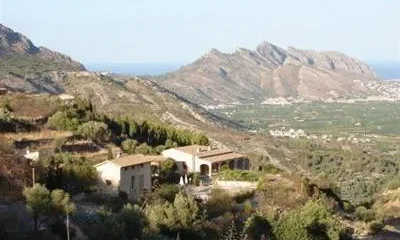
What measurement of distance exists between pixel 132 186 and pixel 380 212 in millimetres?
16328

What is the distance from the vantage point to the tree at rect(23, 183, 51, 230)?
2299 centimetres

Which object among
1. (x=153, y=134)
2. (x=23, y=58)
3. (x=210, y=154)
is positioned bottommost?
(x=210, y=154)

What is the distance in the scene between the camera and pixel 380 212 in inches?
1661

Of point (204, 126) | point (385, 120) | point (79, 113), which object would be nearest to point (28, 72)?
point (204, 126)

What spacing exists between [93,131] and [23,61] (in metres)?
A: 81.2

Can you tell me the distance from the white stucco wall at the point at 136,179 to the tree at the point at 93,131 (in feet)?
24.9

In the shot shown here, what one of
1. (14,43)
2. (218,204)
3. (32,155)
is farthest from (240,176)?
(14,43)

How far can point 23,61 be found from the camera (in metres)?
119

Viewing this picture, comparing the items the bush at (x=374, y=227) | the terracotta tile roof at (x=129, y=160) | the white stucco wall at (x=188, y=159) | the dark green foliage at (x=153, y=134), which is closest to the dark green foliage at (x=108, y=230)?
the terracotta tile roof at (x=129, y=160)

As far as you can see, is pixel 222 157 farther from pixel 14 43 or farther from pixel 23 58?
pixel 14 43

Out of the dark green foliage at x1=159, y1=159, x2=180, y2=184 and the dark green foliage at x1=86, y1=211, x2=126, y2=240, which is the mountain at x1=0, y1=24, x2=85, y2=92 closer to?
the dark green foliage at x1=159, y1=159, x2=180, y2=184

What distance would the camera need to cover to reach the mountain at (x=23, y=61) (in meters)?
94.1

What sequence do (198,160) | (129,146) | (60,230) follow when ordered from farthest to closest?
1. (198,160)
2. (129,146)
3. (60,230)

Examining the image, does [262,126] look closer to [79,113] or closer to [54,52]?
[54,52]
